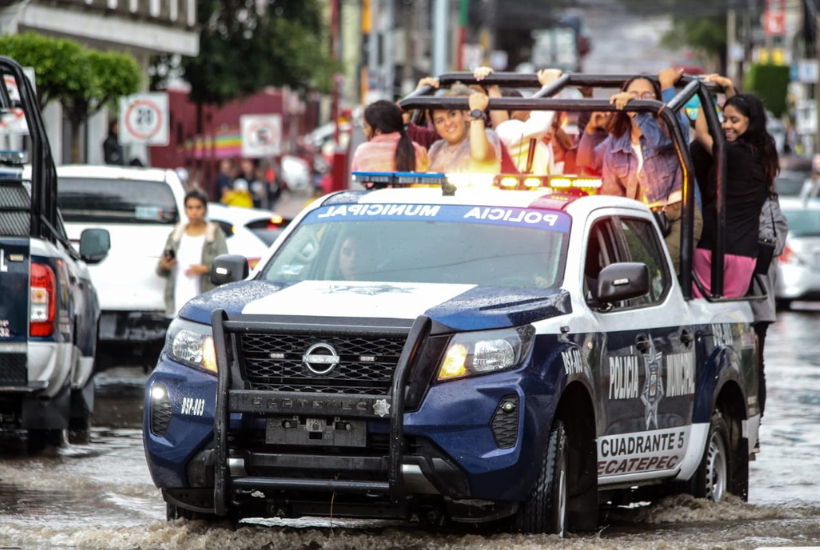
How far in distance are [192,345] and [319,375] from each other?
600mm

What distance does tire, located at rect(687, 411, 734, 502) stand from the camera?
31.6ft

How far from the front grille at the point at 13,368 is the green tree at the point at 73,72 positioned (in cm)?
1333

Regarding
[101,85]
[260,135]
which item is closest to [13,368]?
[101,85]

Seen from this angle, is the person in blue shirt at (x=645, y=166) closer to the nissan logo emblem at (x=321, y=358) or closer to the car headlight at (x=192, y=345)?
the nissan logo emblem at (x=321, y=358)

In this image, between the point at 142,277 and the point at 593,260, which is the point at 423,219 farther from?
the point at 142,277

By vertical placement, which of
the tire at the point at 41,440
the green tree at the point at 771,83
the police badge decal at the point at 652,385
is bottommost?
the tire at the point at 41,440

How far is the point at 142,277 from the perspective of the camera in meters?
15.4

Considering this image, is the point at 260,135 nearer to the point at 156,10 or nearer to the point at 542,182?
the point at 156,10

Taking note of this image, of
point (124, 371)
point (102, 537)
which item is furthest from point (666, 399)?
point (124, 371)

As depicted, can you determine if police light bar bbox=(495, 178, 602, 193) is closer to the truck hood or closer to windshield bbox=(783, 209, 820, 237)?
the truck hood

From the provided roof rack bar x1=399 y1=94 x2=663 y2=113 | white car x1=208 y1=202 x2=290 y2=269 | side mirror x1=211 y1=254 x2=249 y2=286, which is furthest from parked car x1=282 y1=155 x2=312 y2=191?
side mirror x1=211 y1=254 x2=249 y2=286

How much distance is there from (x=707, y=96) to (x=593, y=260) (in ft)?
6.93

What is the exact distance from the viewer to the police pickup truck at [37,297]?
10578 mm

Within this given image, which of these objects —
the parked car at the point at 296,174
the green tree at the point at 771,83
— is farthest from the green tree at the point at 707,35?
the parked car at the point at 296,174
